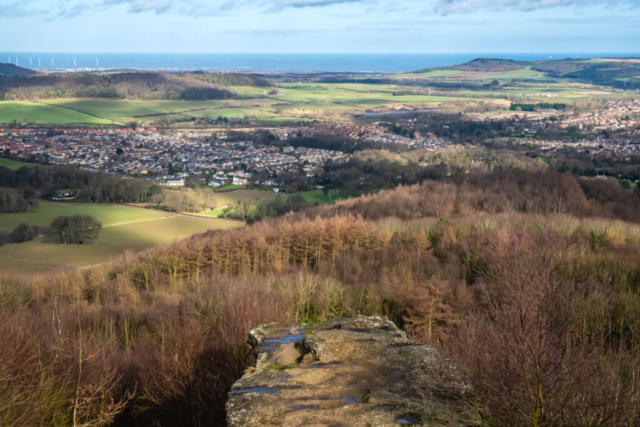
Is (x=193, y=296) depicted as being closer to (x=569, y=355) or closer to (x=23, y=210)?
(x=569, y=355)

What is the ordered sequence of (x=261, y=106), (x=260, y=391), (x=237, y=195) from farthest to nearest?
(x=261, y=106), (x=237, y=195), (x=260, y=391)

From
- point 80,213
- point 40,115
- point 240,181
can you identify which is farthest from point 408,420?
point 40,115

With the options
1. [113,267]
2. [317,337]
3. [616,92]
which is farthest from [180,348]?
[616,92]

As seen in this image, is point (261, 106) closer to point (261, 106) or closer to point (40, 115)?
Result: point (261, 106)

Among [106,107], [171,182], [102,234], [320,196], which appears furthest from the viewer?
[106,107]

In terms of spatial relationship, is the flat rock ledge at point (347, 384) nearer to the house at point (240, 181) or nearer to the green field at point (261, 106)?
the house at point (240, 181)

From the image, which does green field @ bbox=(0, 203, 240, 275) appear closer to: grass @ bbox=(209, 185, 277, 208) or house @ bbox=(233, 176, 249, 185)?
grass @ bbox=(209, 185, 277, 208)

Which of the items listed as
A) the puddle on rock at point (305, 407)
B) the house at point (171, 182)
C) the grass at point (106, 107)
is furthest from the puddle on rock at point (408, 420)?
the grass at point (106, 107)
